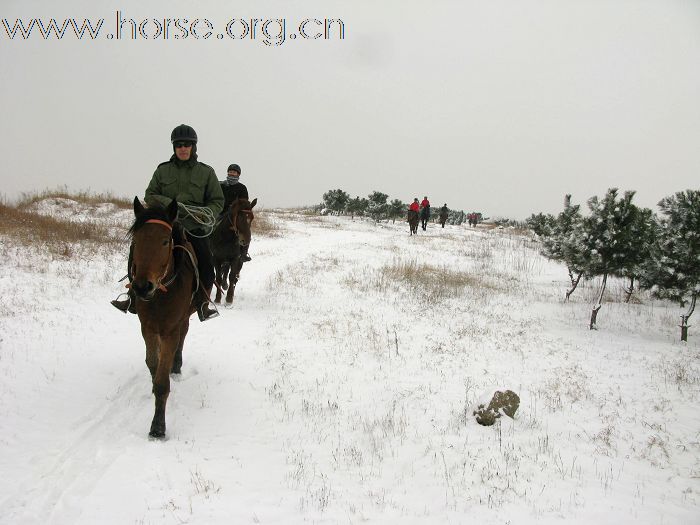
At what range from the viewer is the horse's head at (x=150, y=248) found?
3.56 metres

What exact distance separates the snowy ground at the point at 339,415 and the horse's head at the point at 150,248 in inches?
68.8

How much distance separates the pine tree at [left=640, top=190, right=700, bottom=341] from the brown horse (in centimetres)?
1008

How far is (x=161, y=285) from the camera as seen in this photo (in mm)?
3906

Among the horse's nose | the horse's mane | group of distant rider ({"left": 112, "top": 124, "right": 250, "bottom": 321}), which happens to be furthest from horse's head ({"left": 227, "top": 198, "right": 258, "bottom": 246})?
the horse's nose

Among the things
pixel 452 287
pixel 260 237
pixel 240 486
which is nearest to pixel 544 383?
pixel 240 486

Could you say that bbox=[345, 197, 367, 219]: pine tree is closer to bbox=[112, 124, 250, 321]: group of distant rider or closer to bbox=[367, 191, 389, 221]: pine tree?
bbox=[367, 191, 389, 221]: pine tree

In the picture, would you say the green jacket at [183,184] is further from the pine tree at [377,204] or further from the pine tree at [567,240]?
the pine tree at [377,204]

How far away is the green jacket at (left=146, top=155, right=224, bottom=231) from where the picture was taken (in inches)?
207

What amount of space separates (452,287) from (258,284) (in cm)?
628

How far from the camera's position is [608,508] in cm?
328

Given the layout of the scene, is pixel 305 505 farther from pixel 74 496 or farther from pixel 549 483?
pixel 549 483

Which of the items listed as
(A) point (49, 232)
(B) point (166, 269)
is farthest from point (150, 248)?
(A) point (49, 232)

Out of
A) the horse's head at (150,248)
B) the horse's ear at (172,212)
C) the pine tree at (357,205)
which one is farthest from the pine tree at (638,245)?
the pine tree at (357,205)

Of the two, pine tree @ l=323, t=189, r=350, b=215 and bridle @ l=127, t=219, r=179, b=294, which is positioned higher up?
pine tree @ l=323, t=189, r=350, b=215
